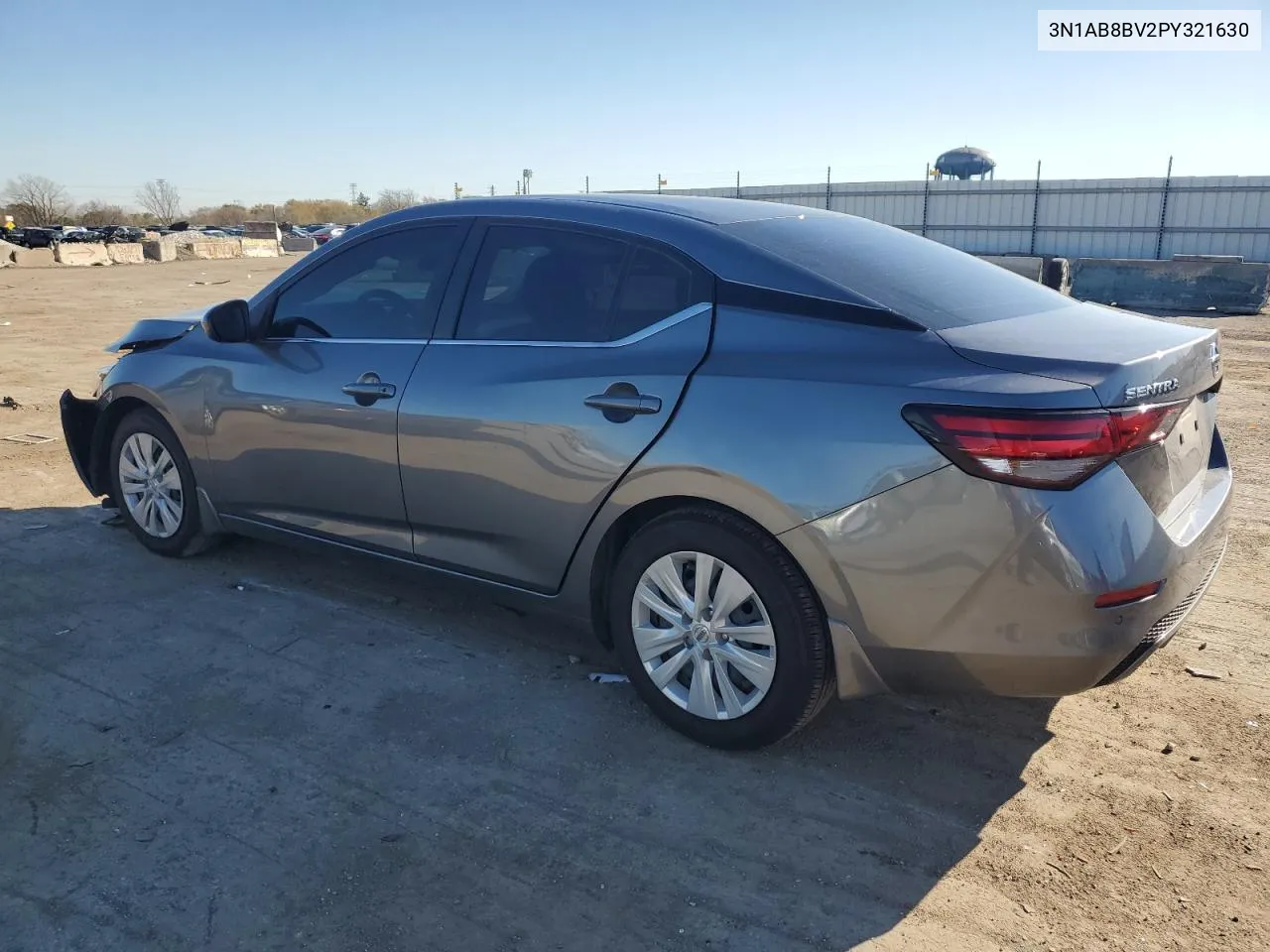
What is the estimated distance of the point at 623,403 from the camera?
10.8 feet

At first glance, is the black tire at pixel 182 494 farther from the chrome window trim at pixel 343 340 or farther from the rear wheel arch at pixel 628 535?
the rear wheel arch at pixel 628 535

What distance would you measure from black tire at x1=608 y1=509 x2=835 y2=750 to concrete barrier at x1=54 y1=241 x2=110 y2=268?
117 feet

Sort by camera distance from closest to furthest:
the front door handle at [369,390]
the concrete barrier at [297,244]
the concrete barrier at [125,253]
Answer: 1. the front door handle at [369,390]
2. the concrete barrier at [125,253]
3. the concrete barrier at [297,244]

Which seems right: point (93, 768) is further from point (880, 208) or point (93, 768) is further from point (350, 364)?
point (880, 208)

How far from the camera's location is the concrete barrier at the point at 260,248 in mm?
43875

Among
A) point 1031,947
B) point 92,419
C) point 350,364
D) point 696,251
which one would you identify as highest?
point 696,251

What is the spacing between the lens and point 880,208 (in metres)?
32.0

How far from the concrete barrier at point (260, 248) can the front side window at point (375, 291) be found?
139 feet

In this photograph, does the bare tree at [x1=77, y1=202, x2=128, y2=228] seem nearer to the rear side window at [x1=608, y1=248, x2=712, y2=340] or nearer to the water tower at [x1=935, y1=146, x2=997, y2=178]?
the water tower at [x1=935, y1=146, x2=997, y2=178]

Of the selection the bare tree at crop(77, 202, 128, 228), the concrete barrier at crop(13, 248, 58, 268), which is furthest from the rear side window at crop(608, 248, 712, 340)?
the bare tree at crop(77, 202, 128, 228)

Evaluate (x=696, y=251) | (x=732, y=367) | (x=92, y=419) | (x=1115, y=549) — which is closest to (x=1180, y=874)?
(x=1115, y=549)

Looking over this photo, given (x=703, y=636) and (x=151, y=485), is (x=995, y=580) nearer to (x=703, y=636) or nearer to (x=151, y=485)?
(x=703, y=636)

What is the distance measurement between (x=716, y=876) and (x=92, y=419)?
437 cm

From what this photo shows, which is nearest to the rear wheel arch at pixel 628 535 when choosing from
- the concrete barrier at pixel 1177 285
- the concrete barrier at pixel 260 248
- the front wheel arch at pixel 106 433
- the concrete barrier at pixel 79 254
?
the front wheel arch at pixel 106 433
